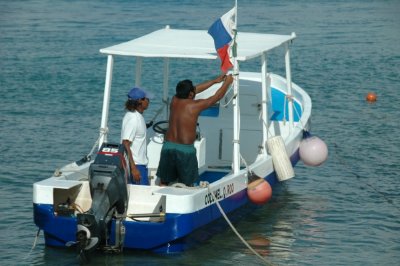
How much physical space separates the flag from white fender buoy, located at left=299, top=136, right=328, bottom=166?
2.78 meters

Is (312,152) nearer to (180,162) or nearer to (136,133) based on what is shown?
(180,162)

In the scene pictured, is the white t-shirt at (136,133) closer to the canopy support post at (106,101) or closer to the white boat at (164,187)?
the white boat at (164,187)

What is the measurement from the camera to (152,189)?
41.3 feet

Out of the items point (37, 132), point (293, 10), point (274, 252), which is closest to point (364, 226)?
point (274, 252)

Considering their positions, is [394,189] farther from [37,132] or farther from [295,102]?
[37,132]

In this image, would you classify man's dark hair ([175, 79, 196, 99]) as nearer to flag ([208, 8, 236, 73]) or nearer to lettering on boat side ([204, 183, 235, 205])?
flag ([208, 8, 236, 73])

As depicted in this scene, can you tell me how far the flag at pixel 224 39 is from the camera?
1299cm

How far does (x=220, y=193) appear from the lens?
12.9m

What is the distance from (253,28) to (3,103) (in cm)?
1194

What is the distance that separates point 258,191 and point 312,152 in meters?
2.27

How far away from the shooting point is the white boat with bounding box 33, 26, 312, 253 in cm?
1206

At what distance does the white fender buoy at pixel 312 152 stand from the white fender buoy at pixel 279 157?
3.64ft

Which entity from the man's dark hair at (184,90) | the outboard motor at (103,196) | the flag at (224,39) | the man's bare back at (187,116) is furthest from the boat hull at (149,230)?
the flag at (224,39)

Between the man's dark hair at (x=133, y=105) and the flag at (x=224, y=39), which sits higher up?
the flag at (x=224, y=39)
